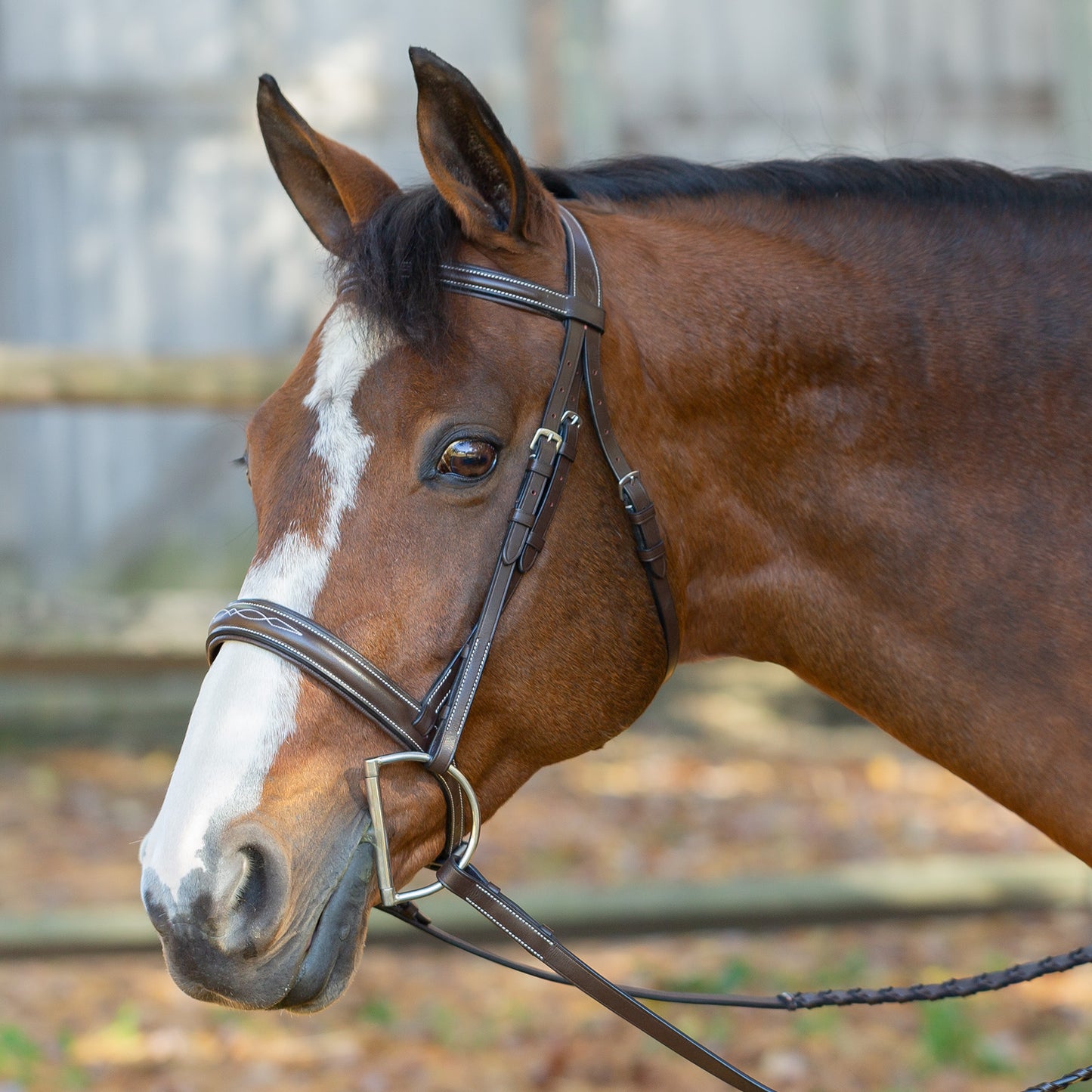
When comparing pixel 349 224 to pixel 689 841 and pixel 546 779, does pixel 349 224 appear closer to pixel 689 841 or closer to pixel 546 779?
pixel 689 841

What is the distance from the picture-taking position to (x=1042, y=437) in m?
1.76

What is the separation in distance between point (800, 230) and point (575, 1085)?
257cm

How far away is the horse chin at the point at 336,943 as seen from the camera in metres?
1.55

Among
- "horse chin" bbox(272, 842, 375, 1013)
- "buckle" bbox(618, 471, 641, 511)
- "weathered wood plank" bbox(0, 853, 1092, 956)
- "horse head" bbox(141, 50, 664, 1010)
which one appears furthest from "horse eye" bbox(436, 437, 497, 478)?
"weathered wood plank" bbox(0, 853, 1092, 956)

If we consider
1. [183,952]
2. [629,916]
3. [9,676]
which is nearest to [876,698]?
[183,952]

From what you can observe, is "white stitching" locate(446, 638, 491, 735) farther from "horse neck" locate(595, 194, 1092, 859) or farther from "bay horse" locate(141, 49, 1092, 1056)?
"horse neck" locate(595, 194, 1092, 859)

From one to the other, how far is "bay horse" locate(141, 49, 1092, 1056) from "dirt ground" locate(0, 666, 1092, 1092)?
1994 mm

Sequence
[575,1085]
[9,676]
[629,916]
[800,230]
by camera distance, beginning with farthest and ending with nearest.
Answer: [9,676] < [629,916] < [575,1085] < [800,230]

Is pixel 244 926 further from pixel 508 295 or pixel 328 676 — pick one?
pixel 508 295

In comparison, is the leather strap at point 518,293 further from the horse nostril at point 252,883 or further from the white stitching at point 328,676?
the horse nostril at point 252,883

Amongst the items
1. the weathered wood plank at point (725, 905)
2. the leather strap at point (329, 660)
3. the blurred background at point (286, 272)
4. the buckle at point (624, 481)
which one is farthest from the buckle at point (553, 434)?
the blurred background at point (286, 272)

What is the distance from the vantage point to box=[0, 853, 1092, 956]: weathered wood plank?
11.0 feet

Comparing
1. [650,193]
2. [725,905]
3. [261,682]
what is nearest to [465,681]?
[261,682]

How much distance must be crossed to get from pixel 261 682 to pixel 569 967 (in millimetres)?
678
